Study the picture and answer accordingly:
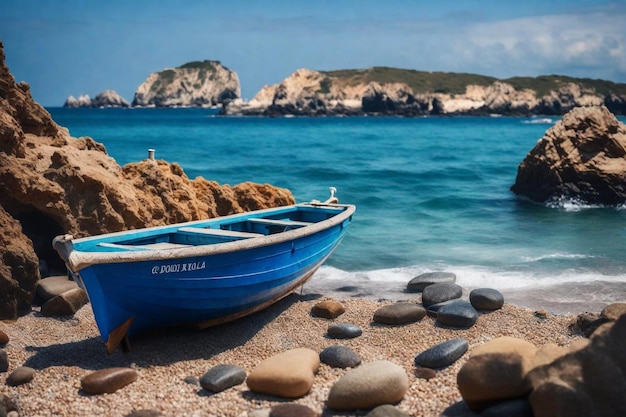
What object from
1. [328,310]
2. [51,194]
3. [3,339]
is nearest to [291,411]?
[328,310]

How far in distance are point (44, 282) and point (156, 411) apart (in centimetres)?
428

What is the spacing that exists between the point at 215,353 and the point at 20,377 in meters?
2.14

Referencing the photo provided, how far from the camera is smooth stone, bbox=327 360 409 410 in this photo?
624cm

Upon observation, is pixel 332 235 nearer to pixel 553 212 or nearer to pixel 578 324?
pixel 578 324

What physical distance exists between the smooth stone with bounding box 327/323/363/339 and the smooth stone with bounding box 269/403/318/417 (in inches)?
97.1

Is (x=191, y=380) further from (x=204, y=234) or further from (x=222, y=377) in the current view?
(x=204, y=234)

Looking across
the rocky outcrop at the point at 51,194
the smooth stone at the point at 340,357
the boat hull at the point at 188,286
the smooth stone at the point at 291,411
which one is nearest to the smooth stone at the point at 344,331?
the smooth stone at the point at 340,357

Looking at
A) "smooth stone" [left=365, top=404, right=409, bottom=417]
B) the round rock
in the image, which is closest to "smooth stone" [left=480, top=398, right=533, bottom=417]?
"smooth stone" [left=365, top=404, right=409, bottom=417]

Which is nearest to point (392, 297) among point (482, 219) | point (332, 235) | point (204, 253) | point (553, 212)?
point (332, 235)

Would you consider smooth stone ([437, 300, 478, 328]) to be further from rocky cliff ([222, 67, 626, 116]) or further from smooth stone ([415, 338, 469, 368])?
rocky cliff ([222, 67, 626, 116])

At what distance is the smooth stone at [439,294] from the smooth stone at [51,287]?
5026 millimetres

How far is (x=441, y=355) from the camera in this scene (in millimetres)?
7375

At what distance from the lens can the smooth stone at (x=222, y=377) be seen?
6781 millimetres

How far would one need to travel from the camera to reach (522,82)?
6245 inches
